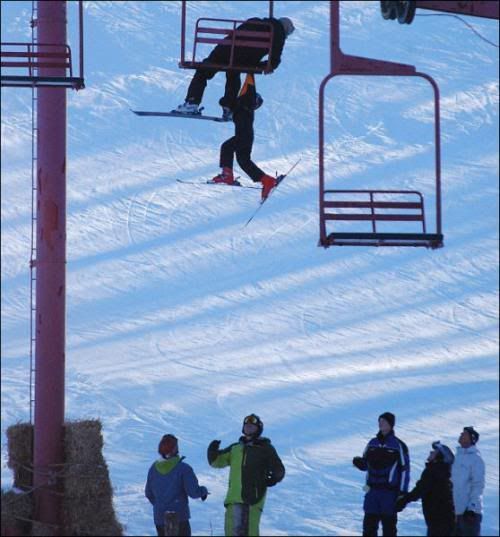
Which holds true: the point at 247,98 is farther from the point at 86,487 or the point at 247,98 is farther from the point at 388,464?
the point at 86,487

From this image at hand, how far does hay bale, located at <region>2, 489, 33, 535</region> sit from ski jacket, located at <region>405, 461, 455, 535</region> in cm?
312

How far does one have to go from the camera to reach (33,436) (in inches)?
465

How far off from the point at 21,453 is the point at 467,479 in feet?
12.0

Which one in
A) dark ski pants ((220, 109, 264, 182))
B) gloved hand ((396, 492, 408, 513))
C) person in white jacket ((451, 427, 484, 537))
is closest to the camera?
gloved hand ((396, 492, 408, 513))

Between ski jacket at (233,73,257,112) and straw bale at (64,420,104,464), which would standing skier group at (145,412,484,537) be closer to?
straw bale at (64,420,104,464)

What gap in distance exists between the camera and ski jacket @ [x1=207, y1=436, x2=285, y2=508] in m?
10.1

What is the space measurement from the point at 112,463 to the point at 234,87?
11.5 meters

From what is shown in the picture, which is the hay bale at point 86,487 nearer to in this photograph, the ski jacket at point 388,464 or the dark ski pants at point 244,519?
the dark ski pants at point 244,519

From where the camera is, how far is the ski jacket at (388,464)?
33.7 ft

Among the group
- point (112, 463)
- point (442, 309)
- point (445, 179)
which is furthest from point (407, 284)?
point (112, 463)

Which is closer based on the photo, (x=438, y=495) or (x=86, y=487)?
(x=438, y=495)

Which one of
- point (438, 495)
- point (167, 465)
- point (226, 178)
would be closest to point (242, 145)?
point (226, 178)

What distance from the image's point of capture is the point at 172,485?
1020cm

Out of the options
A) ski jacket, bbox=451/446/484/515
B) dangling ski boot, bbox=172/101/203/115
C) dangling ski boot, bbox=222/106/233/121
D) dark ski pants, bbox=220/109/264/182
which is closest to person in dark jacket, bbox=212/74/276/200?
dark ski pants, bbox=220/109/264/182
